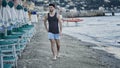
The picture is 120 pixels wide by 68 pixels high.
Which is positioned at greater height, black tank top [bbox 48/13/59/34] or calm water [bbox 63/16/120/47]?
black tank top [bbox 48/13/59/34]

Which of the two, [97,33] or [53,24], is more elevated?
[53,24]

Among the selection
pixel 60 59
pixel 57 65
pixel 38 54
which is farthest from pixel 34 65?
pixel 38 54

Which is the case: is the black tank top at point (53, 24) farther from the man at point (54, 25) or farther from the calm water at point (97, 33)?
the calm water at point (97, 33)

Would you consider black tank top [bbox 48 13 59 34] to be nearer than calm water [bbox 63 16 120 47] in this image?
Yes

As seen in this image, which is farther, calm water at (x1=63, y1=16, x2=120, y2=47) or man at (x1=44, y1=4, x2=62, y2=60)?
calm water at (x1=63, y1=16, x2=120, y2=47)

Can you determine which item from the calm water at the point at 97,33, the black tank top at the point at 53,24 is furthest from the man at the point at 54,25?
the calm water at the point at 97,33

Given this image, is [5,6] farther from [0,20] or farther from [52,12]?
[52,12]

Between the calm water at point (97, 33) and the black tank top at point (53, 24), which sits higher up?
the black tank top at point (53, 24)

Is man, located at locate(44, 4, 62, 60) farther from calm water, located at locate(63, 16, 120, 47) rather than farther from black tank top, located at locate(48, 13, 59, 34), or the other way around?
calm water, located at locate(63, 16, 120, 47)

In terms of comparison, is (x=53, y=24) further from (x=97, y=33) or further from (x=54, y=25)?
(x=97, y=33)

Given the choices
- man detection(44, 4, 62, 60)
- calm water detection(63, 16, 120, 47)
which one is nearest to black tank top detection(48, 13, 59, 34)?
man detection(44, 4, 62, 60)

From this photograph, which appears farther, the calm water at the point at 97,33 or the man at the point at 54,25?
the calm water at the point at 97,33

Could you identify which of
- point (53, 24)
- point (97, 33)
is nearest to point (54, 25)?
point (53, 24)

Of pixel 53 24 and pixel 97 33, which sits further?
pixel 97 33
